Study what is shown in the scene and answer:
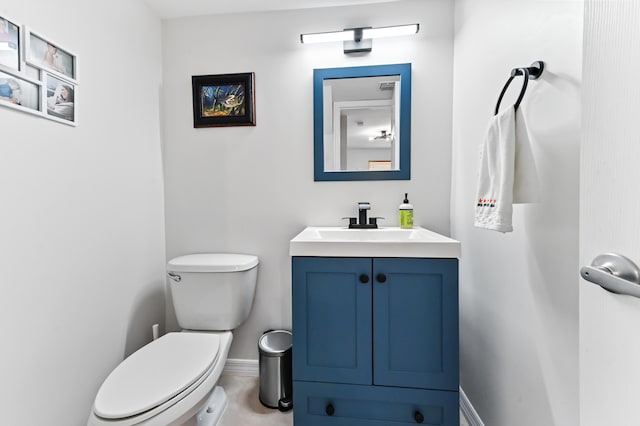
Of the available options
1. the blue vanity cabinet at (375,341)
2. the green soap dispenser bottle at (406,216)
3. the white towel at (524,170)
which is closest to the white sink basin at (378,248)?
the blue vanity cabinet at (375,341)

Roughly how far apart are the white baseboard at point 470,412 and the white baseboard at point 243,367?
3.69 feet

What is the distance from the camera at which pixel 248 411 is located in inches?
53.7

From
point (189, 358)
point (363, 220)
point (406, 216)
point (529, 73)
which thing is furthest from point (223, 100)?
point (529, 73)

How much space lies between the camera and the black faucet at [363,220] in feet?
4.89

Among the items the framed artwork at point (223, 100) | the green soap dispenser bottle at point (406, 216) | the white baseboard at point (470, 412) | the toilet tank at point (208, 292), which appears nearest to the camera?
the white baseboard at point (470, 412)

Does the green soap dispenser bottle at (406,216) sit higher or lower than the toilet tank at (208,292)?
higher

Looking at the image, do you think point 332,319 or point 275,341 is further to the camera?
point 275,341

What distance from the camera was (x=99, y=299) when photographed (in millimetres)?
1238

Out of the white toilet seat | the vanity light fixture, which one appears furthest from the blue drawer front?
the vanity light fixture

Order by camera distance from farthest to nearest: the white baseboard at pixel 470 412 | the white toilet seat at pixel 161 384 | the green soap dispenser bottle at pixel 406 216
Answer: the green soap dispenser bottle at pixel 406 216, the white baseboard at pixel 470 412, the white toilet seat at pixel 161 384

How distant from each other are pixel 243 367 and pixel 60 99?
A: 1610mm

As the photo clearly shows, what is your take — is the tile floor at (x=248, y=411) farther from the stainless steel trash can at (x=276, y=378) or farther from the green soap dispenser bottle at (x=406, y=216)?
the green soap dispenser bottle at (x=406, y=216)

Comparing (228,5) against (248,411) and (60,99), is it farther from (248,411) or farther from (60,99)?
(248,411)

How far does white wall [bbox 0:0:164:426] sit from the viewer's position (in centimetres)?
94
